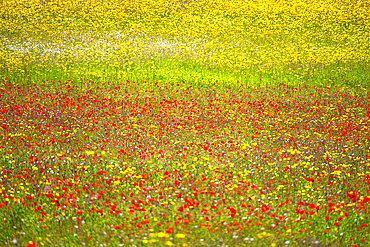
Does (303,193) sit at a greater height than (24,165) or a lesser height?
greater

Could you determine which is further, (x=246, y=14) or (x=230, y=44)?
(x=246, y=14)

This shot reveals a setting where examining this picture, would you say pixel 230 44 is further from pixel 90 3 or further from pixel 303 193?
pixel 303 193

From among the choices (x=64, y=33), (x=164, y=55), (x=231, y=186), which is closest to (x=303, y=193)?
(x=231, y=186)

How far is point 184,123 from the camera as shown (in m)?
10.9

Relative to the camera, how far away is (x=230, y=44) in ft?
66.1

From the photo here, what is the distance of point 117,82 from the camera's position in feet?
48.4

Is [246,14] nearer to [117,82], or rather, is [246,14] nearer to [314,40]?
[314,40]

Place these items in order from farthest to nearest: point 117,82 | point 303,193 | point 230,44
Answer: point 230,44 → point 117,82 → point 303,193

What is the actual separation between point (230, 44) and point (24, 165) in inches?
631

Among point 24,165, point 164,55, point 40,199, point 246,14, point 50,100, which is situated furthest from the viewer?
point 246,14

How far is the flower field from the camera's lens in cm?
561

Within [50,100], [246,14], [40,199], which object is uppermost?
[246,14]

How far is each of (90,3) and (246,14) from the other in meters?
13.5

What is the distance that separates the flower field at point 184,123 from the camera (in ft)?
18.4
